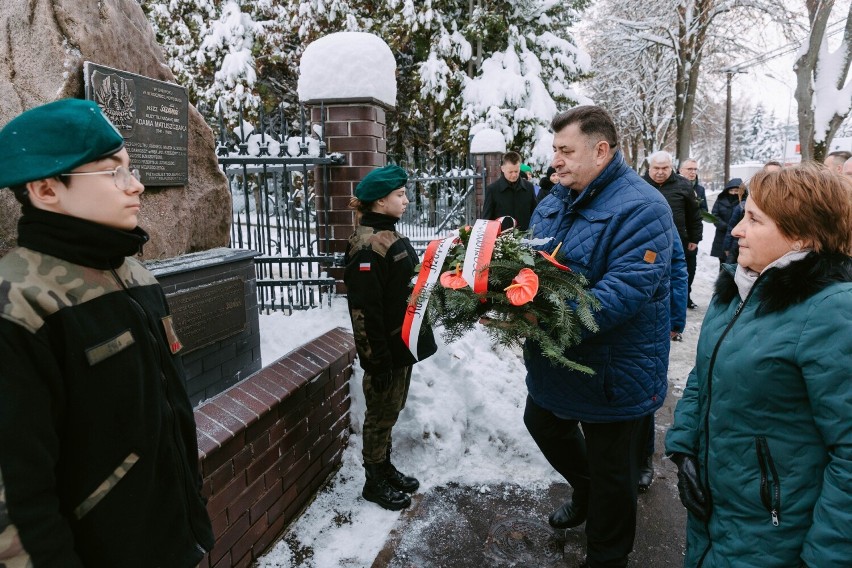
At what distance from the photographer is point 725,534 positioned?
174 centimetres

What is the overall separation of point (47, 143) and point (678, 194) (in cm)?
635

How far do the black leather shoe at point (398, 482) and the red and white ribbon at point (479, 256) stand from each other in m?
1.67

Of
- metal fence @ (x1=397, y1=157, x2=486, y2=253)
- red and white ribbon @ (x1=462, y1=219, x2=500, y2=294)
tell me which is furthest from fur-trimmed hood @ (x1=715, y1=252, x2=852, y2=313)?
metal fence @ (x1=397, y1=157, x2=486, y2=253)

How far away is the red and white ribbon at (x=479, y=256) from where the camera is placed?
7.17 feet

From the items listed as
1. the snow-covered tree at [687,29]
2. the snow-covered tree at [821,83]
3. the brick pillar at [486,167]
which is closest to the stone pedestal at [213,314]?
the brick pillar at [486,167]

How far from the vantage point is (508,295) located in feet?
6.94

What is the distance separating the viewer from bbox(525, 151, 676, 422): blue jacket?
7.42 feet

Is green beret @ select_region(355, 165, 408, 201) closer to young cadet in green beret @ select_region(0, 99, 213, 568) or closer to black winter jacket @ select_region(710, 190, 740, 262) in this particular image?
young cadet in green beret @ select_region(0, 99, 213, 568)

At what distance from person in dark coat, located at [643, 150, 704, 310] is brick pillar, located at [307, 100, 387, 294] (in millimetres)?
3345

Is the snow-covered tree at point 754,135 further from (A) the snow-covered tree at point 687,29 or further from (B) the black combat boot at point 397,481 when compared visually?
(B) the black combat boot at point 397,481

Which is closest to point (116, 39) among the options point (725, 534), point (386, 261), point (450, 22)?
point (386, 261)

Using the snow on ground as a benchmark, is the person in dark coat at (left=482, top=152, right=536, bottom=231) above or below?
above

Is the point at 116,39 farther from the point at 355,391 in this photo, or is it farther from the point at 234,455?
the point at 355,391

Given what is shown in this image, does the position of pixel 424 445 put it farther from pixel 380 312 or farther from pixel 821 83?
pixel 821 83
